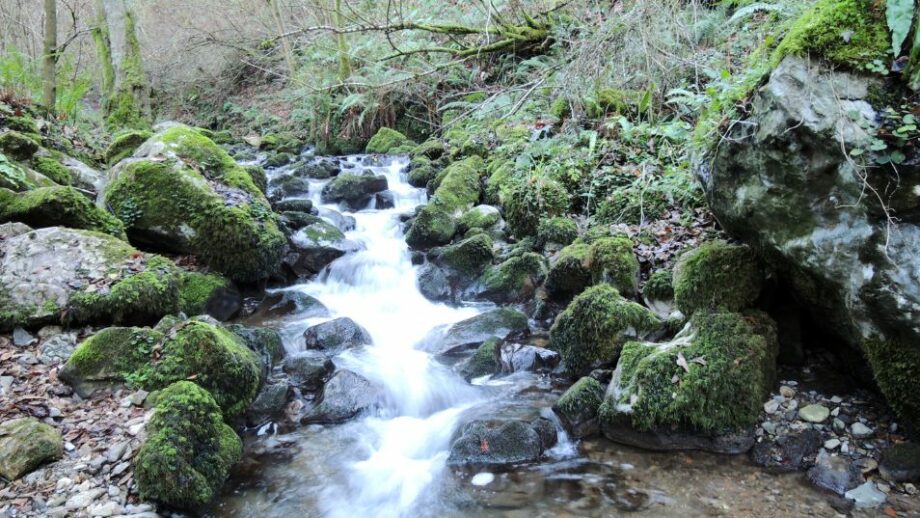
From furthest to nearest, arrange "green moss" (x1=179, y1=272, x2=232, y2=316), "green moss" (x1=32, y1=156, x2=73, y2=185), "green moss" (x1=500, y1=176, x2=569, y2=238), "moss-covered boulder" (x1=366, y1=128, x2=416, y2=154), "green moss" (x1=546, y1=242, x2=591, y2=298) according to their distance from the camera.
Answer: "moss-covered boulder" (x1=366, y1=128, x2=416, y2=154) < "green moss" (x1=500, y1=176, x2=569, y2=238) < "green moss" (x1=32, y1=156, x2=73, y2=185) < "green moss" (x1=546, y1=242, x2=591, y2=298) < "green moss" (x1=179, y1=272, x2=232, y2=316)

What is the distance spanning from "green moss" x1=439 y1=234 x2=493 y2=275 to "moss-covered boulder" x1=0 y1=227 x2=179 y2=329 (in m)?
3.69

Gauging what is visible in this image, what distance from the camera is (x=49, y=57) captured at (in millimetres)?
10758

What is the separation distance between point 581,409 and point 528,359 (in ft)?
4.14

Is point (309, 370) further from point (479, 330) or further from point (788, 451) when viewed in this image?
point (788, 451)

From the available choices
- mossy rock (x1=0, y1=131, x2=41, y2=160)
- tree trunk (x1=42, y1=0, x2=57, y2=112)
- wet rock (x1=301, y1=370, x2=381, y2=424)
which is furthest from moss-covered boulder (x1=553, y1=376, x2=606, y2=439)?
tree trunk (x1=42, y1=0, x2=57, y2=112)

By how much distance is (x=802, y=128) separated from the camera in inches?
143

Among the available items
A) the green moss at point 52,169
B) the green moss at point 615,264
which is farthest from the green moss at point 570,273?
the green moss at point 52,169

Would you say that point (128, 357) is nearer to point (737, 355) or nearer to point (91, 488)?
point (91, 488)

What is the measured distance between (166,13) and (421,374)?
23.1 m

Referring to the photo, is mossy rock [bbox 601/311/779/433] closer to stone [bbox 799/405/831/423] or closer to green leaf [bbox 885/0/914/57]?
stone [bbox 799/405/831/423]

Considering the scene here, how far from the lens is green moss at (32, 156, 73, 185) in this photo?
7918mm

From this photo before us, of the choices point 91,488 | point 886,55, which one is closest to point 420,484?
point 91,488

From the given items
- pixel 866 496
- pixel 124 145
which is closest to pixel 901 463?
pixel 866 496

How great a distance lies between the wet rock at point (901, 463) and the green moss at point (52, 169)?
965cm
